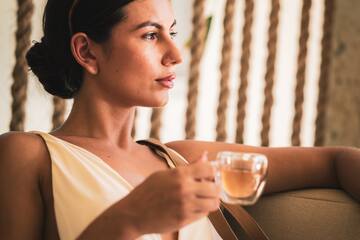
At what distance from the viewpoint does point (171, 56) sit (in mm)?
1449

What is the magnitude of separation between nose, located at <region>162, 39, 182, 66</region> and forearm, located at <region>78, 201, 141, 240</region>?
1.56ft

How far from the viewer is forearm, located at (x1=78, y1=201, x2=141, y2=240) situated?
1.07 metres

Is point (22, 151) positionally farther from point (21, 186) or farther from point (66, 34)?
point (66, 34)

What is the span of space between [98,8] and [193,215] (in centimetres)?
68

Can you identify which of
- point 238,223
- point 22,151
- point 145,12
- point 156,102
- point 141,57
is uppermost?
point 145,12

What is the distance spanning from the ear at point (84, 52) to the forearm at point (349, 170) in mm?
728

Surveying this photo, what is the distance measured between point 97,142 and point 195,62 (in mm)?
1042

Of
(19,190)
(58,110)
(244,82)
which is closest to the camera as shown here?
(19,190)

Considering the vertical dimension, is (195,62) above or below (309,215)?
above

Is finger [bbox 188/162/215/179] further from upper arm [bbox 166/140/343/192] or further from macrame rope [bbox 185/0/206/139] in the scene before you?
macrame rope [bbox 185/0/206/139]

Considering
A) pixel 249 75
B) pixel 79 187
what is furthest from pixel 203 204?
pixel 249 75

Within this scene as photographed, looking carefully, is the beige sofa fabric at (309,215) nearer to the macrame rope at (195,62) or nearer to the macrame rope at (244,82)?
the macrame rope at (195,62)

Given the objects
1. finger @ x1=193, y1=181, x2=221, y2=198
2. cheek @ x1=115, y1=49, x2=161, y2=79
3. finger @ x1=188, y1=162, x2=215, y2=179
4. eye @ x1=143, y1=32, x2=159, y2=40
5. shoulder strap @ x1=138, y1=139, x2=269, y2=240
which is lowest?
shoulder strap @ x1=138, y1=139, x2=269, y2=240

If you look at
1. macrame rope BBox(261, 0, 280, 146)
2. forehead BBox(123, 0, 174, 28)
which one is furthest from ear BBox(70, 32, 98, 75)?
macrame rope BBox(261, 0, 280, 146)
